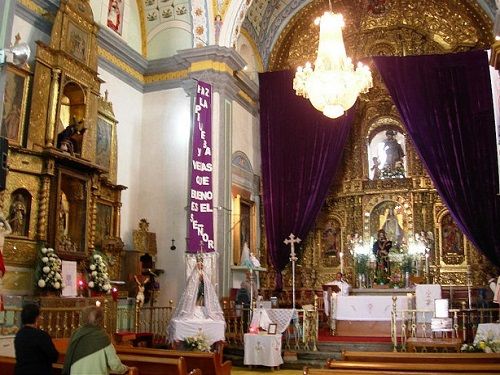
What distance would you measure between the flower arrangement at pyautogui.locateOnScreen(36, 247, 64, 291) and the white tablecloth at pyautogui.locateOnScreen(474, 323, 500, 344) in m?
7.17

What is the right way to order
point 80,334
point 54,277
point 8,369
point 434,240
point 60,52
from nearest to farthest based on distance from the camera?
point 80,334 < point 8,369 < point 54,277 < point 60,52 < point 434,240

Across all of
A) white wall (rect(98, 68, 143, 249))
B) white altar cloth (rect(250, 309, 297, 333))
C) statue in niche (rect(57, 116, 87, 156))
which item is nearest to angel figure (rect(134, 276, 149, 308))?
white wall (rect(98, 68, 143, 249))

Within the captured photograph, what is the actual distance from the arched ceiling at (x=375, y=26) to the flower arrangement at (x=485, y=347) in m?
9.31

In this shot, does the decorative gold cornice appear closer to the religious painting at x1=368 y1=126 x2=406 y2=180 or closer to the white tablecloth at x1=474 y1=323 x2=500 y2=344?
the religious painting at x1=368 y1=126 x2=406 y2=180

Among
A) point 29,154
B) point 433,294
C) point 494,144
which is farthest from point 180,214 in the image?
point 494,144

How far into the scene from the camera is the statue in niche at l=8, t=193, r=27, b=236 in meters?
10.0

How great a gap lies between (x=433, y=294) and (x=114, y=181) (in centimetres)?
737

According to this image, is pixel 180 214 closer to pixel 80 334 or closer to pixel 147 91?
pixel 147 91

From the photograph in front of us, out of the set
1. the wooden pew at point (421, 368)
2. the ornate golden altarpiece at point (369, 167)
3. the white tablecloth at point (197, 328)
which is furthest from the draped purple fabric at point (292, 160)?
the wooden pew at point (421, 368)

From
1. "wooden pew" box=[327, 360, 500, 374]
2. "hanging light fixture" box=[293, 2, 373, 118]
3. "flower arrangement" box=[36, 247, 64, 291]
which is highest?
"hanging light fixture" box=[293, 2, 373, 118]

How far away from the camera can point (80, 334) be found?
4.46 metres

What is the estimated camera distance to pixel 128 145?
47.2 feet

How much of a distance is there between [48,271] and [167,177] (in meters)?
5.01

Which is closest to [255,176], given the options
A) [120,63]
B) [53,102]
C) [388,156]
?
[388,156]
